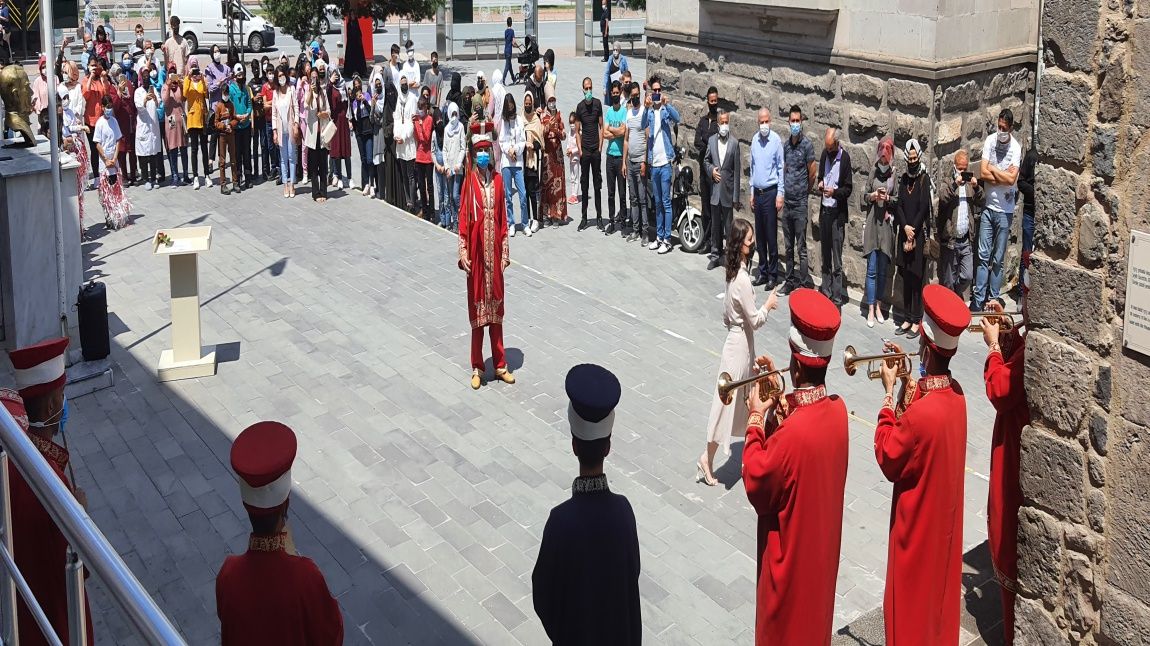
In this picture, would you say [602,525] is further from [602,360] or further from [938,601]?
[602,360]

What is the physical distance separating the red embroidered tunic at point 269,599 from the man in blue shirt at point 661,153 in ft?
35.1

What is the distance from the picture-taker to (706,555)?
805 centimetres

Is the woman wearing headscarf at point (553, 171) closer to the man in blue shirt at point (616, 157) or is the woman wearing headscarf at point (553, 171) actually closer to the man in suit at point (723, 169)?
the man in blue shirt at point (616, 157)

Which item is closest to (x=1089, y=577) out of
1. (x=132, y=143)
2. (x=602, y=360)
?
(x=602, y=360)

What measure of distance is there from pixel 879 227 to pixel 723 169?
84.0 inches

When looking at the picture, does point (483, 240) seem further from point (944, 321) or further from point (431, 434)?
point (944, 321)

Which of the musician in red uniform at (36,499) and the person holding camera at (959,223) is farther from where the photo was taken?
the person holding camera at (959,223)

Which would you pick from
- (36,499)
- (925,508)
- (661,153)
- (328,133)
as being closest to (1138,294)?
(925,508)

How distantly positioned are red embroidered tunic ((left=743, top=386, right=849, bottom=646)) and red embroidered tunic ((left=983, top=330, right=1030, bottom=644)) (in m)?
0.97

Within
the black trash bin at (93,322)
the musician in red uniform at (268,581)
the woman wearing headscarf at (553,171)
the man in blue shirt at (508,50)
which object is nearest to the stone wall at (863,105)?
the woman wearing headscarf at (553,171)

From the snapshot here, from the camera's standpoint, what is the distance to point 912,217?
1223cm

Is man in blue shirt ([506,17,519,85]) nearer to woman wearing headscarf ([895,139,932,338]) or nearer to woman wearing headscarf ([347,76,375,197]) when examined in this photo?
woman wearing headscarf ([347,76,375,197])

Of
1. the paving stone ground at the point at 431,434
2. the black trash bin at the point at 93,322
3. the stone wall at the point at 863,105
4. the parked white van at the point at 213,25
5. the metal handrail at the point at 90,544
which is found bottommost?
the paving stone ground at the point at 431,434

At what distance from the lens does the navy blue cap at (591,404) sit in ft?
15.8
